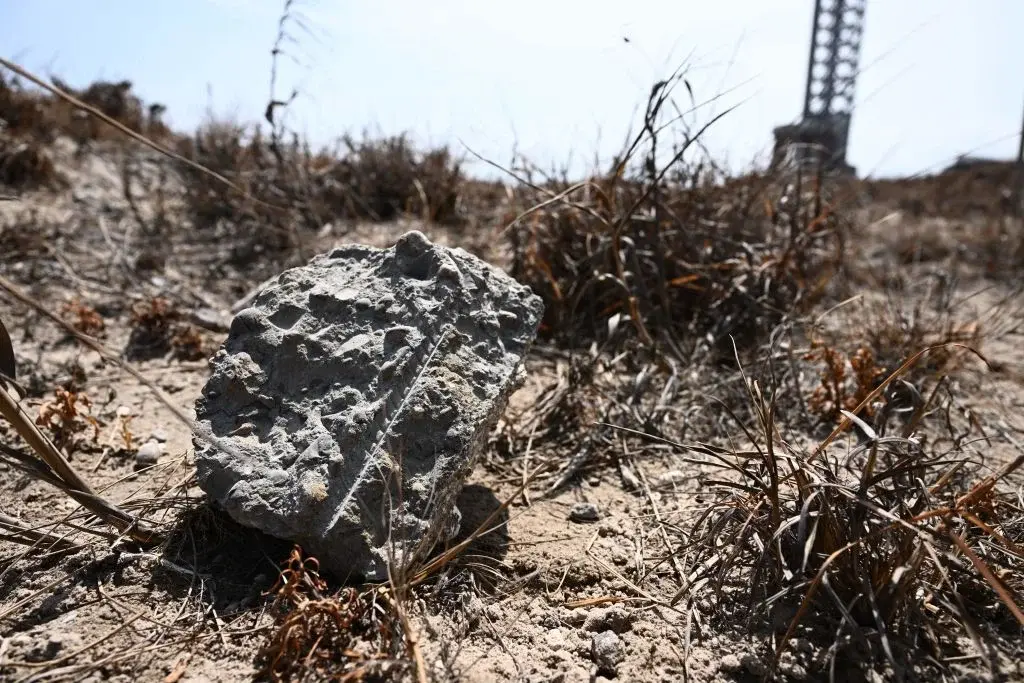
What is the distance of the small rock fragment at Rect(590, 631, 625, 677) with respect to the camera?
1.51 meters

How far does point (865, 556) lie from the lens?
1498mm

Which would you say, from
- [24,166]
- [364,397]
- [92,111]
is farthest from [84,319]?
[24,166]

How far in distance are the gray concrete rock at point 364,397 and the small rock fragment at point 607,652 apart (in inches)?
17.9

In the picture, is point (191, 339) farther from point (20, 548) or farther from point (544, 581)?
point (544, 581)

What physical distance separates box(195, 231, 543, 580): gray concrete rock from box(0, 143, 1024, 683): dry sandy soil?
0.20m

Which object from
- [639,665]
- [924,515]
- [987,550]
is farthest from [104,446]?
[987,550]

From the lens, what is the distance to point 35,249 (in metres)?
4.03

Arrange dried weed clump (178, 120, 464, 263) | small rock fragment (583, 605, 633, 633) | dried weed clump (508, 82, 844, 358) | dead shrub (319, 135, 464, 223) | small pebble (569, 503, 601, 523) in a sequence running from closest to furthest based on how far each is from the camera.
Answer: small rock fragment (583, 605, 633, 633), small pebble (569, 503, 601, 523), dried weed clump (508, 82, 844, 358), dried weed clump (178, 120, 464, 263), dead shrub (319, 135, 464, 223)

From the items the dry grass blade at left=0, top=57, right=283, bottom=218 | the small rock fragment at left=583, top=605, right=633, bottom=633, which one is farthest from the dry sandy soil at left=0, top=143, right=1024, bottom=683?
the dry grass blade at left=0, top=57, right=283, bottom=218

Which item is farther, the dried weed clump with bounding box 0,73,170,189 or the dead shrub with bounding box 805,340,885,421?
the dried weed clump with bounding box 0,73,170,189

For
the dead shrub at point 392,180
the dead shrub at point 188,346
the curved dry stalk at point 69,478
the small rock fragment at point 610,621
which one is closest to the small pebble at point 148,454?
the curved dry stalk at point 69,478

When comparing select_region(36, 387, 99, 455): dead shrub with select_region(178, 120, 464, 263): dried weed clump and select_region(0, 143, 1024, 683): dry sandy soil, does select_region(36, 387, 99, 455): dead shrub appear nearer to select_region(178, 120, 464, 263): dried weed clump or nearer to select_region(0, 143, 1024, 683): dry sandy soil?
select_region(0, 143, 1024, 683): dry sandy soil

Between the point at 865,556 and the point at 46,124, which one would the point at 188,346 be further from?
the point at 46,124

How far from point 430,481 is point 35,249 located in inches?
145
